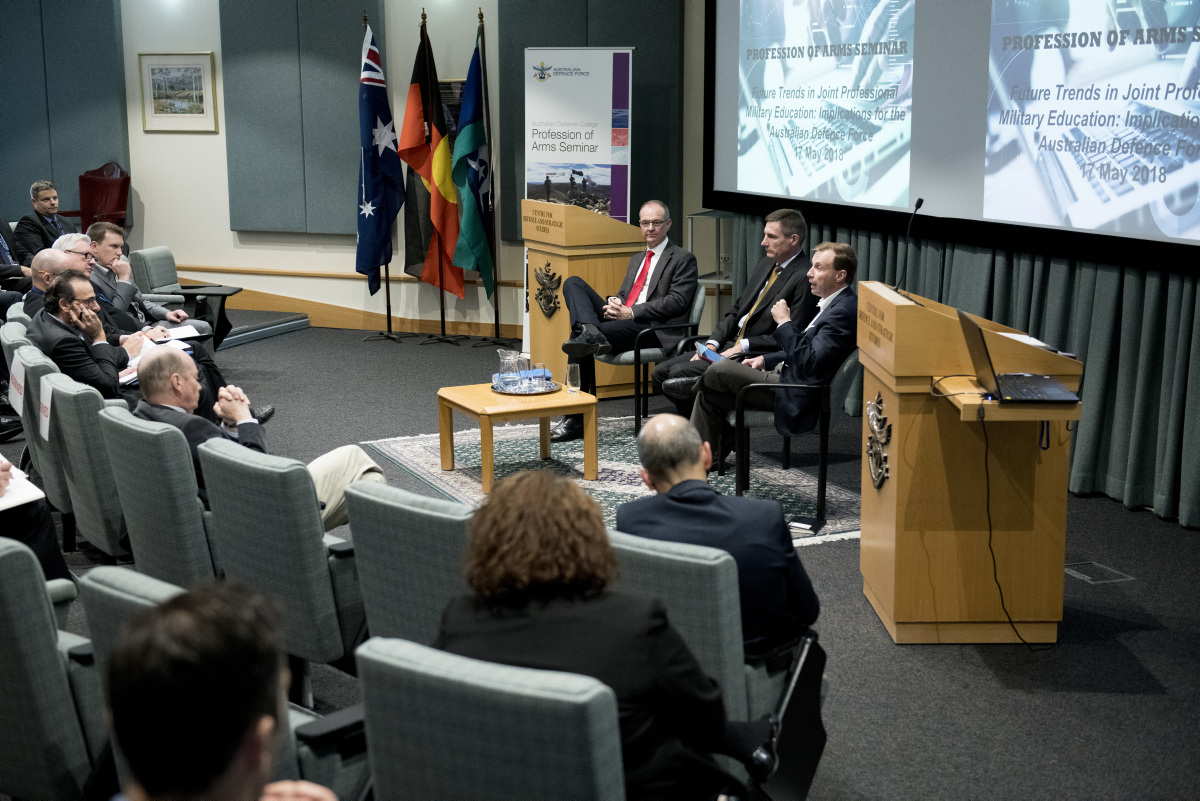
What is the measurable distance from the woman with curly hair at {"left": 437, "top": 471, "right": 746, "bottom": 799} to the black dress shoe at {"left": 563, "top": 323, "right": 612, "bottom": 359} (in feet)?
15.2

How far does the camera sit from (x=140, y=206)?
10.9m

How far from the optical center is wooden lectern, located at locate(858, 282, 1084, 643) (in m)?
3.60

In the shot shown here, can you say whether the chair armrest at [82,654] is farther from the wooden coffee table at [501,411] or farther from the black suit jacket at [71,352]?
the wooden coffee table at [501,411]

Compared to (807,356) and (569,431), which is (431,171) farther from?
(807,356)

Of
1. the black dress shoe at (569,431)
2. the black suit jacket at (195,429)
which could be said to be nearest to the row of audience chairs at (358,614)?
the black suit jacket at (195,429)

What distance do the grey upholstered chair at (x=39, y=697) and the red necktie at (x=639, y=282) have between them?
4794mm

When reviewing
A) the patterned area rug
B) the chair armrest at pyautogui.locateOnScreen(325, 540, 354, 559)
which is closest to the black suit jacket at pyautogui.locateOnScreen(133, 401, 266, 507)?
the chair armrest at pyautogui.locateOnScreen(325, 540, 354, 559)

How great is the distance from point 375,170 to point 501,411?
4.84m

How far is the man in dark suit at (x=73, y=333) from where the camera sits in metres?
5.00

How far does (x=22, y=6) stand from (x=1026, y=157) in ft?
30.1

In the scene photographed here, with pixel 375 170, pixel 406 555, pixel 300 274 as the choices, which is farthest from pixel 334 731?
pixel 300 274

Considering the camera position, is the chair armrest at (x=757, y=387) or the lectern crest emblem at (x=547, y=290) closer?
the chair armrest at (x=757, y=387)

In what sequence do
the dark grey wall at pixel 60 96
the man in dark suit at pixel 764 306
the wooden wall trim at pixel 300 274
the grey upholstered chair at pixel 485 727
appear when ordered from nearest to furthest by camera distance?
1. the grey upholstered chair at pixel 485 727
2. the man in dark suit at pixel 764 306
3. the wooden wall trim at pixel 300 274
4. the dark grey wall at pixel 60 96

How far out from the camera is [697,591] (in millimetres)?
2262
